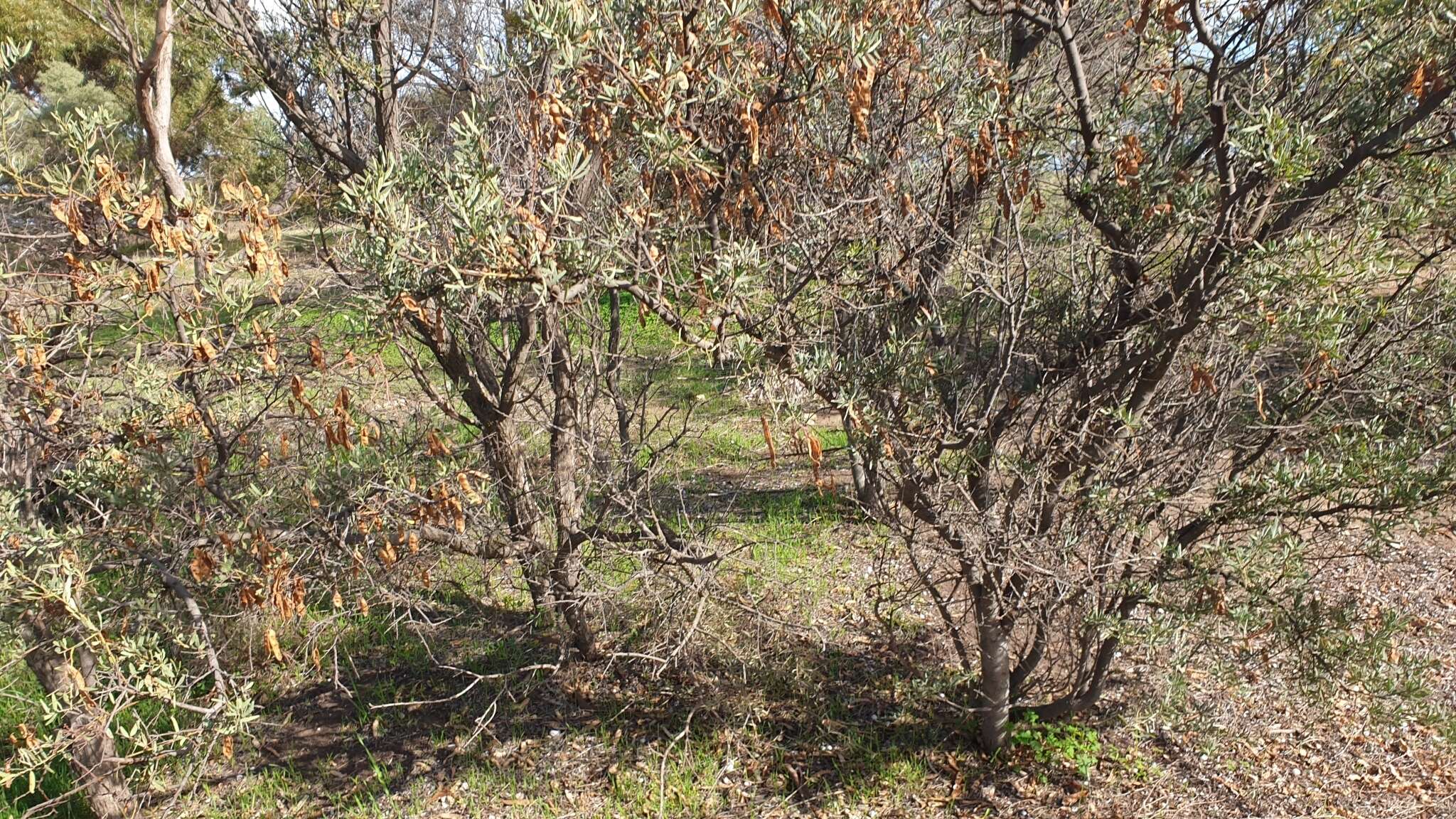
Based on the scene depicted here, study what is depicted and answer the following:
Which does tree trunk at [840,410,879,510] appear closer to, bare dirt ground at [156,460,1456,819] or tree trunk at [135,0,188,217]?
bare dirt ground at [156,460,1456,819]

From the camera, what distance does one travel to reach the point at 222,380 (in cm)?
313

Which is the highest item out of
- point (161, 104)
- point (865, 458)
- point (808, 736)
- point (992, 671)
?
point (161, 104)

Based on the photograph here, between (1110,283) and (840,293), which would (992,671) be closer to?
(1110,283)

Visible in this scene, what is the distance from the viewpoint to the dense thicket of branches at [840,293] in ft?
8.29

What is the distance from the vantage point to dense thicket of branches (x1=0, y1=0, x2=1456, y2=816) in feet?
8.29

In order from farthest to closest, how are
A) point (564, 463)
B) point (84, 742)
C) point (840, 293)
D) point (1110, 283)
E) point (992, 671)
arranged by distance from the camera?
point (564, 463), point (992, 671), point (84, 742), point (1110, 283), point (840, 293)

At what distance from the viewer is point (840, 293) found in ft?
10.0

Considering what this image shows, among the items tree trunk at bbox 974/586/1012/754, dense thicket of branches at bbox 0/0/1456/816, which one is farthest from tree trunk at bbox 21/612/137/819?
tree trunk at bbox 974/586/1012/754

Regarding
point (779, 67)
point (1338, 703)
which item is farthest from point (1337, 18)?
point (1338, 703)

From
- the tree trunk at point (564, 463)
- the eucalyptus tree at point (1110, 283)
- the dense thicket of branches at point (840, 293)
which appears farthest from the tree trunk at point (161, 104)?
the eucalyptus tree at point (1110, 283)

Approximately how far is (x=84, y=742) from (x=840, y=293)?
3054 mm

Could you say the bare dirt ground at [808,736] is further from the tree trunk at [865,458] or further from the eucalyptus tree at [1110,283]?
the tree trunk at [865,458]

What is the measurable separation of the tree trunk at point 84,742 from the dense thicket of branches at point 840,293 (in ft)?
0.10

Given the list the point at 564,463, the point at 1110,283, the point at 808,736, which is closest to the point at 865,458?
the point at 1110,283
